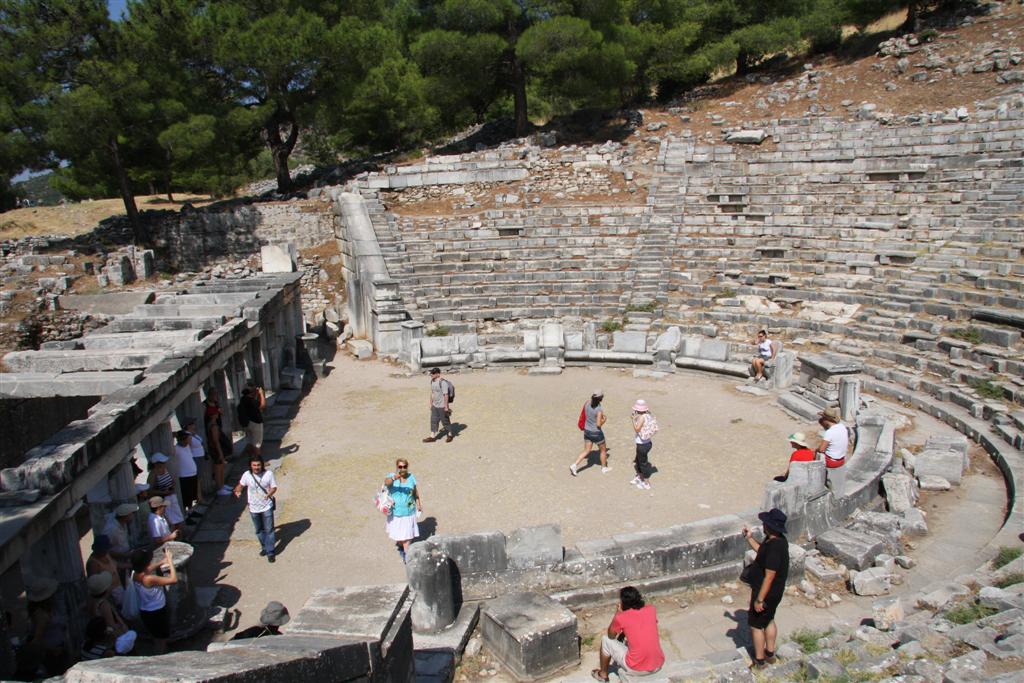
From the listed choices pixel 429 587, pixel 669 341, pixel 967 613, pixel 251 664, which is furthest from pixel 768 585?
pixel 669 341

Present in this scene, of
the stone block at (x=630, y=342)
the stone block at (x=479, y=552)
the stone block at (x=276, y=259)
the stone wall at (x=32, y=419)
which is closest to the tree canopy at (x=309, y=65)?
the stone block at (x=276, y=259)

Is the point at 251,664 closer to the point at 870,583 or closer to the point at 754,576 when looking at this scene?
the point at 754,576

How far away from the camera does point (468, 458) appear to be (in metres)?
11.9

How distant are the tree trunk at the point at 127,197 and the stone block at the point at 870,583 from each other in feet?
70.8

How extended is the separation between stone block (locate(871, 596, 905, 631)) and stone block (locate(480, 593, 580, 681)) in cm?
278

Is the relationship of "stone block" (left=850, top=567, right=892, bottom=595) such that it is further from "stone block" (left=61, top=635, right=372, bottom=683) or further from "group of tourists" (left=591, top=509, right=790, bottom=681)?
"stone block" (left=61, top=635, right=372, bottom=683)

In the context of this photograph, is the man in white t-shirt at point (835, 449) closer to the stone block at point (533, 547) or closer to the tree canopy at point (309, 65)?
the stone block at point (533, 547)

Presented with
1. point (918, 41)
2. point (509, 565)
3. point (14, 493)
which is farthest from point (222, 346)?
point (918, 41)

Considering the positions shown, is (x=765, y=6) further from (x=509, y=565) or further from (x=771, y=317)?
(x=509, y=565)

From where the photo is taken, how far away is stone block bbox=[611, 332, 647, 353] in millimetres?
16594

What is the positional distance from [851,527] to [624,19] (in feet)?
80.7

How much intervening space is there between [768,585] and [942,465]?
5436 millimetres

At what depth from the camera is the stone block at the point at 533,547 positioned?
802 centimetres

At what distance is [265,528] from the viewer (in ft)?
29.2
